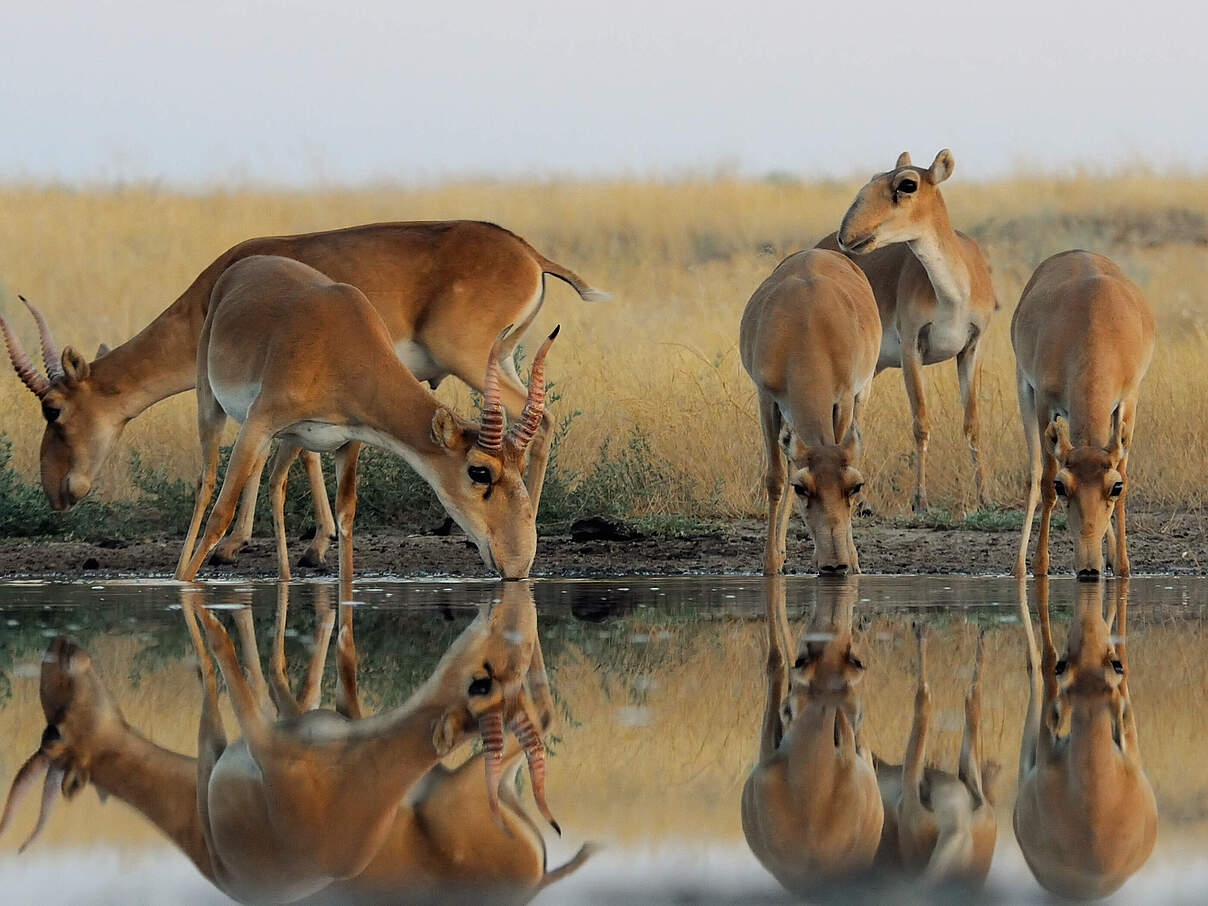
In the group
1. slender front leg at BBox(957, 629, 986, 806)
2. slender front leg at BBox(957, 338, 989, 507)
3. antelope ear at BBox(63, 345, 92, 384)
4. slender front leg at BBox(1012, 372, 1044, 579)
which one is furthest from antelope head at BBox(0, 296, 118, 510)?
slender front leg at BBox(957, 629, 986, 806)

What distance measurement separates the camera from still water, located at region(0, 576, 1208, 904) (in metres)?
3.61

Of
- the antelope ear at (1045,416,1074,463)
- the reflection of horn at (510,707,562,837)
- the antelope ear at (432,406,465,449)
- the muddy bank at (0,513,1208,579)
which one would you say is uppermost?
the antelope ear at (432,406,465,449)

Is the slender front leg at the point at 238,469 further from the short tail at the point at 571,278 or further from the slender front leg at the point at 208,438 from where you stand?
the short tail at the point at 571,278

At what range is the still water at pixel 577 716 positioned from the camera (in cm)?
361

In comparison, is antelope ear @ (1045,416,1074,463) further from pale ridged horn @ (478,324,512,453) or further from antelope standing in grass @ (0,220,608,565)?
antelope standing in grass @ (0,220,608,565)

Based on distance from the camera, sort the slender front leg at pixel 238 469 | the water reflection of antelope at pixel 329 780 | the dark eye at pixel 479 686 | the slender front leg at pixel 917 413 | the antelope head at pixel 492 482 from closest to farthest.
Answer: the water reflection of antelope at pixel 329 780 < the dark eye at pixel 479 686 < the antelope head at pixel 492 482 < the slender front leg at pixel 238 469 < the slender front leg at pixel 917 413

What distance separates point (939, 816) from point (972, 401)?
12899 mm

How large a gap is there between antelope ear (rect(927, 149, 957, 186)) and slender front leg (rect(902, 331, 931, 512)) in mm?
1777

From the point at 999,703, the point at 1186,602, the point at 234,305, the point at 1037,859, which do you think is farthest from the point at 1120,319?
the point at 1037,859

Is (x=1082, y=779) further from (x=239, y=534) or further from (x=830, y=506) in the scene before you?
(x=239, y=534)

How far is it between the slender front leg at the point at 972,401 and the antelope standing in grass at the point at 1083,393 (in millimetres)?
3459

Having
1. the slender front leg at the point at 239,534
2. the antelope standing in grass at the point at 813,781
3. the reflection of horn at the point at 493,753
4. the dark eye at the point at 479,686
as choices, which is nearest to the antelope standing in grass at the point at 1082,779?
the antelope standing in grass at the point at 813,781

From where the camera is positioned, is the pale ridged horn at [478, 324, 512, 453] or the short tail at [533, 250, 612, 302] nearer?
the pale ridged horn at [478, 324, 512, 453]

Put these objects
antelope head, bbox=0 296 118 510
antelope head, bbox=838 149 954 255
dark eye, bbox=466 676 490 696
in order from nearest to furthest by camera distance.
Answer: dark eye, bbox=466 676 490 696, antelope head, bbox=0 296 118 510, antelope head, bbox=838 149 954 255
